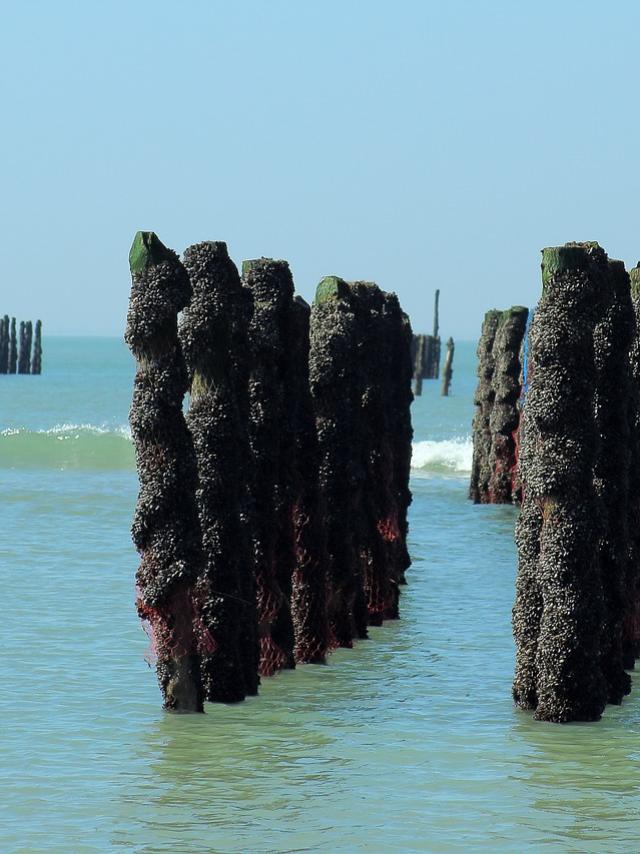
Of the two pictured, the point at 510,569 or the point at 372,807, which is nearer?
the point at 372,807

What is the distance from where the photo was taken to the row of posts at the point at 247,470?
45.5ft

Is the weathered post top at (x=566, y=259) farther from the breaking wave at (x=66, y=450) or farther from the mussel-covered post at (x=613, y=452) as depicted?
the breaking wave at (x=66, y=450)

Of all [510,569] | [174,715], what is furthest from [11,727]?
[510,569]

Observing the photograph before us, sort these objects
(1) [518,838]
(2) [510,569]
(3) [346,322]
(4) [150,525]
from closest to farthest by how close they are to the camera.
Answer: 1. (1) [518,838]
2. (4) [150,525]
3. (3) [346,322]
4. (2) [510,569]

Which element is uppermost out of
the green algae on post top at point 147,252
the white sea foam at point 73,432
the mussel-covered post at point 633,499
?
the green algae on post top at point 147,252

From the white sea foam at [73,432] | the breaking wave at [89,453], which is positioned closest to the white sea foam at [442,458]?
the breaking wave at [89,453]

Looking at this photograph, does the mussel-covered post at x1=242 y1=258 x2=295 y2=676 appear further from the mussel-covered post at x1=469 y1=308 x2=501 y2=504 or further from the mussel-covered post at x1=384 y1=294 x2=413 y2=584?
the mussel-covered post at x1=469 y1=308 x2=501 y2=504

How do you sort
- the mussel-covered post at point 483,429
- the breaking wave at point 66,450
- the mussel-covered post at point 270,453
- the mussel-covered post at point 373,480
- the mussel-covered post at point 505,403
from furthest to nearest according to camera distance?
the breaking wave at point 66,450 < the mussel-covered post at point 483,429 < the mussel-covered post at point 505,403 < the mussel-covered post at point 373,480 < the mussel-covered post at point 270,453

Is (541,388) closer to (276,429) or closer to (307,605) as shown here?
(276,429)

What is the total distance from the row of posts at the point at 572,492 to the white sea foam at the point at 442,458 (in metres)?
34.1

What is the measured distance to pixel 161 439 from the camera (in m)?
13.8

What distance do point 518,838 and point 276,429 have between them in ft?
17.1

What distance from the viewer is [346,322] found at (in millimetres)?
18234

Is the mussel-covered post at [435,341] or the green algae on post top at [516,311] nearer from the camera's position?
the green algae on post top at [516,311]
